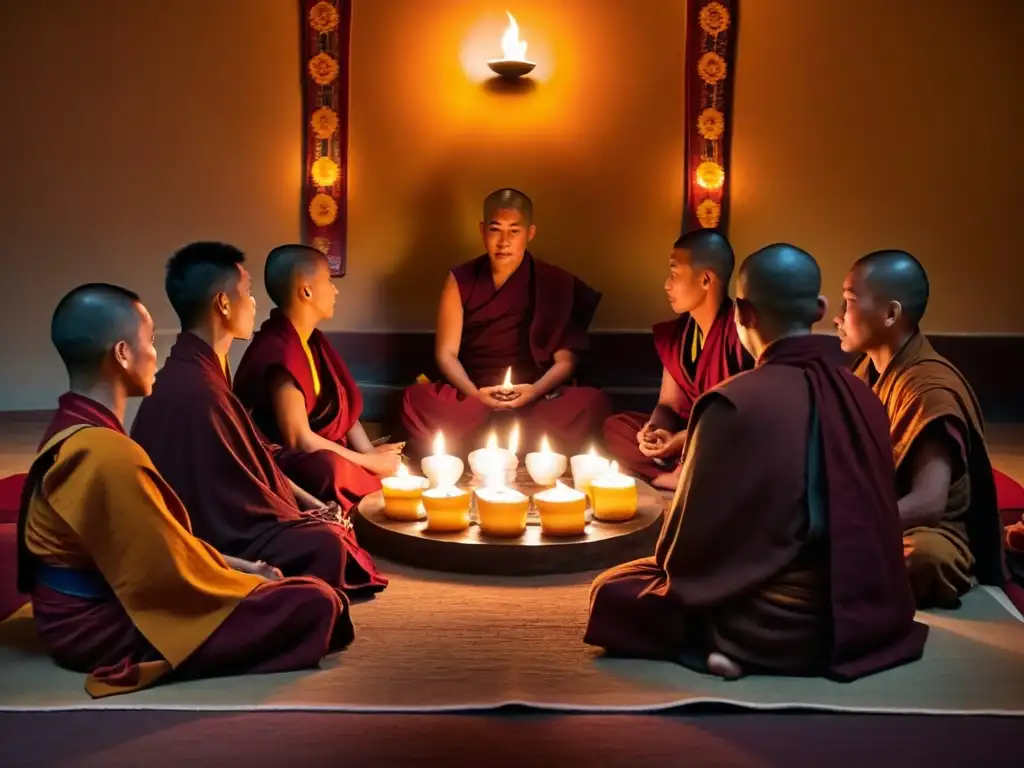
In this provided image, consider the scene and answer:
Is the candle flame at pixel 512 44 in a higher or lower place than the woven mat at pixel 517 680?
higher

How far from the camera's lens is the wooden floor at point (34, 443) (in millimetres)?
5656

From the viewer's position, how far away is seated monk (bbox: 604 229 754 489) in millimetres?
5188

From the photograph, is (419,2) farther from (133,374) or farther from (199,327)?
(133,374)

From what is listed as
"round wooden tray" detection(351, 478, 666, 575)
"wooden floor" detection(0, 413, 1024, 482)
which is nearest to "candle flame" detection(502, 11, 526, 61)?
"wooden floor" detection(0, 413, 1024, 482)

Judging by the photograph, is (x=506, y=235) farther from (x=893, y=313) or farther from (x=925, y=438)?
(x=925, y=438)

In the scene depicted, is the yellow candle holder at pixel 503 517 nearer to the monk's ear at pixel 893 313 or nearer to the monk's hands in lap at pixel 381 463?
the monk's hands in lap at pixel 381 463

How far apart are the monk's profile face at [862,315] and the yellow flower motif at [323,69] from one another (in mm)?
4076

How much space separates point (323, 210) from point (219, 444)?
381 centimetres

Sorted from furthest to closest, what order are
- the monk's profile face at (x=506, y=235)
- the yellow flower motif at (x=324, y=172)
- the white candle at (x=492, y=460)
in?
1. the yellow flower motif at (x=324, y=172)
2. the monk's profile face at (x=506, y=235)
3. the white candle at (x=492, y=460)

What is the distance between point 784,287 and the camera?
297 centimetres

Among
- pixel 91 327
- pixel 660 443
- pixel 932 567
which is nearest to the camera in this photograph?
pixel 91 327

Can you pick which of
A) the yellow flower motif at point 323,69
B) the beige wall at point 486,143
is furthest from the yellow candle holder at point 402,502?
the yellow flower motif at point 323,69

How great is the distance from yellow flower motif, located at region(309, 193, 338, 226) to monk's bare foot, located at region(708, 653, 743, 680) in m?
4.71

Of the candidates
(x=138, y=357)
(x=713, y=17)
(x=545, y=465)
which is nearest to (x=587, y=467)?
(x=545, y=465)
